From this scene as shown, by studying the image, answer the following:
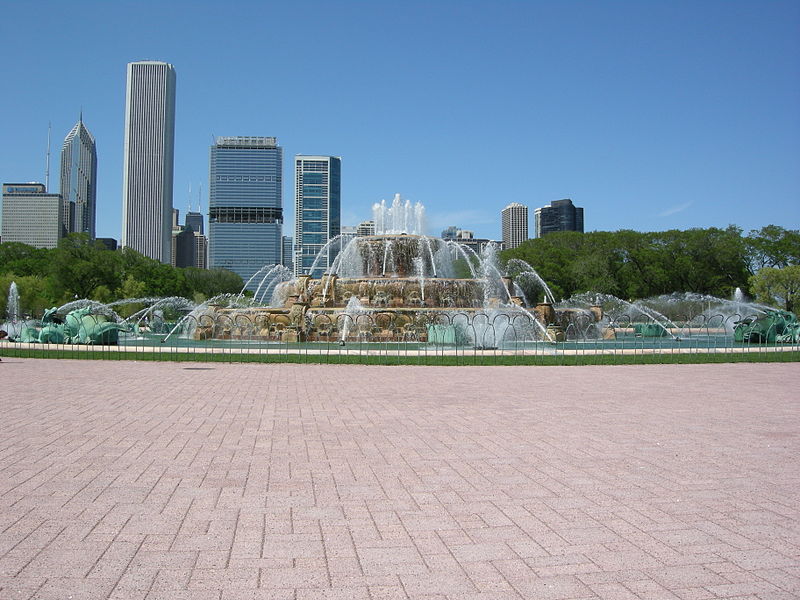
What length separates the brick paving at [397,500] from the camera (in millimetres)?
3773

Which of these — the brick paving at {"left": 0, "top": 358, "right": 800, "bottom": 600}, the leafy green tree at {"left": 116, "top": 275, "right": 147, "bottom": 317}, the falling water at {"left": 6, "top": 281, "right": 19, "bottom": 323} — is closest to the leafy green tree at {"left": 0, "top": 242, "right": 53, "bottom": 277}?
the leafy green tree at {"left": 116, "top": 275, "right": 147, "bottom": 317}

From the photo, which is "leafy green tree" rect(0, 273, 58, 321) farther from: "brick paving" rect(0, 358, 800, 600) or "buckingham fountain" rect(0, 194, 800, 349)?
"brick paving" rect(0, 358, 800, 600)

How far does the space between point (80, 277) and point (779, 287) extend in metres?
63.2

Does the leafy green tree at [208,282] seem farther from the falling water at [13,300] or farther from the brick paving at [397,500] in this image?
the brick paving at [397,500]

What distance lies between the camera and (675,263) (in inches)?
2562

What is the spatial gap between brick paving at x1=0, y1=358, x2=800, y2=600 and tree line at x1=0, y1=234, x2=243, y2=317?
52.5m

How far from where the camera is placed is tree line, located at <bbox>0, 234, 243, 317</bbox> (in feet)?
195

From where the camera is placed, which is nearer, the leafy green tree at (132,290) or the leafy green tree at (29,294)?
the leafy green tree at (29,294)

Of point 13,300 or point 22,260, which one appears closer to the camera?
point 13,300

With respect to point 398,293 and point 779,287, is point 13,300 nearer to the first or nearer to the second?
point 398,293

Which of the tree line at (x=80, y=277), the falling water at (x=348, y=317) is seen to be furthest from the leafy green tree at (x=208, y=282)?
the falling water at (x=348, y=317)

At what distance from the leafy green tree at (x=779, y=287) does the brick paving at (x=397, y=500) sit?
50.1 m

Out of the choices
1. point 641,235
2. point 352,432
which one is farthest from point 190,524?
point 641,235

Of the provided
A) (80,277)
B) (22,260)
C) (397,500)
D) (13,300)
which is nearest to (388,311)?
(397,500)
